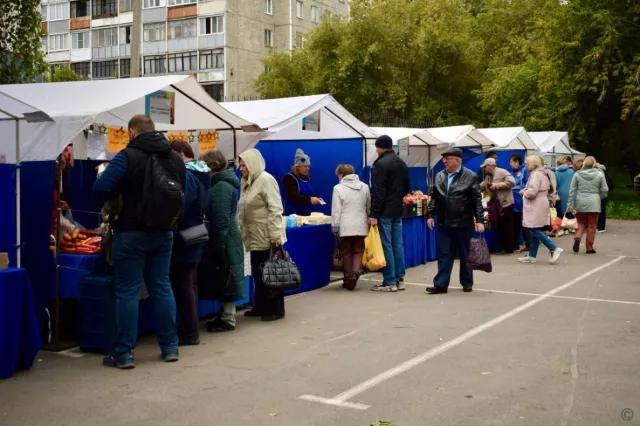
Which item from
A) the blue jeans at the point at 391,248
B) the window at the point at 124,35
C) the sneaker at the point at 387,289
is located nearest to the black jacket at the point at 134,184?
the blue jeans at the point at 391,248

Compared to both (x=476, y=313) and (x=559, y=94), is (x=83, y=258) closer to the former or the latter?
(x=476, y=313)

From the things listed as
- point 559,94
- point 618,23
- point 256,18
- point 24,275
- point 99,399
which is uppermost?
point 256,18

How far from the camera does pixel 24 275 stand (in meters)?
6.16

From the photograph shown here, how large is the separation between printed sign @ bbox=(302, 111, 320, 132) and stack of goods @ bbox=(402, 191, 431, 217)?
1.98 metres

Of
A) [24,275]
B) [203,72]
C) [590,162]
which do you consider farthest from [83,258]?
[203,72]

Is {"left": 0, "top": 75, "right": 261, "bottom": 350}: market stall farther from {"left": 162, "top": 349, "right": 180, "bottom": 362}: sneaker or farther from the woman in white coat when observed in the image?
the woman in white coat

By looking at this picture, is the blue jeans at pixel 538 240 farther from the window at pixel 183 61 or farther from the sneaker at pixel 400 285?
the window at pixel 183 61

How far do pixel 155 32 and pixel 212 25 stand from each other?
184 inches

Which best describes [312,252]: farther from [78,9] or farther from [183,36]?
[78,9]

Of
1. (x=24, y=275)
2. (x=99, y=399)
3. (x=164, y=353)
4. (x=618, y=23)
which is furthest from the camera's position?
(x=618, y=23)

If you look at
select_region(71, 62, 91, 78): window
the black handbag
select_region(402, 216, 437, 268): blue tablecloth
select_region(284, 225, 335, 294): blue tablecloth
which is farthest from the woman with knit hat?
select_region(71, 62, 91, 78): window

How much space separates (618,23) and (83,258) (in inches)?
961

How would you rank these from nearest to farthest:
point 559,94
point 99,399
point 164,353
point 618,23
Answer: point 99,399 → point 164,353 → point 618,23 → point 559,94

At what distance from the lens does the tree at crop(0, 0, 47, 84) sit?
13.7 meters
